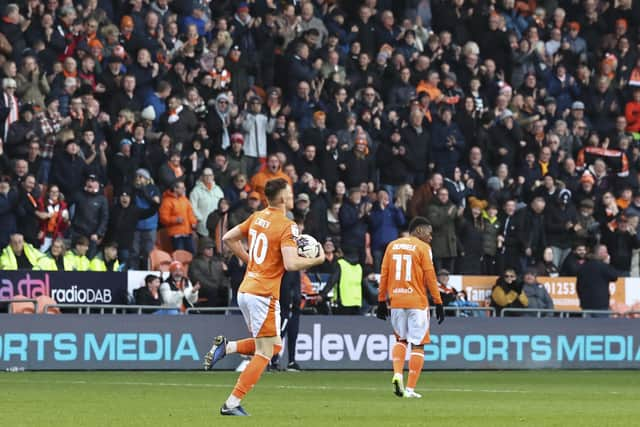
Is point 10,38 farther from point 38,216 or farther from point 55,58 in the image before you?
point 38,216

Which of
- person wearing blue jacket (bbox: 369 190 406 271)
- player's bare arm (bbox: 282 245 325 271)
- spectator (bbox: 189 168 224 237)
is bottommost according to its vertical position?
player's bare arm (bbox: 282 245 325 271)

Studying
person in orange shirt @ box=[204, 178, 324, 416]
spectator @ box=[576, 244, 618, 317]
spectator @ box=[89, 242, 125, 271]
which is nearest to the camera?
person in orange shirt @ box=[204, 178, 324, 416]

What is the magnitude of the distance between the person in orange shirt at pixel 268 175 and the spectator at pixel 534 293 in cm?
459

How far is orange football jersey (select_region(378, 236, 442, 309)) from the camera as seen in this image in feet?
57.0

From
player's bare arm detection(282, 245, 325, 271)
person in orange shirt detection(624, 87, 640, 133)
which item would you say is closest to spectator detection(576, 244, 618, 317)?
person in orange shirt detection(624, 87, 640, 133)

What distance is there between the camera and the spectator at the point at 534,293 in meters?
26.7

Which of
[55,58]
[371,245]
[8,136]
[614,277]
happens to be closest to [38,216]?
[8,136]

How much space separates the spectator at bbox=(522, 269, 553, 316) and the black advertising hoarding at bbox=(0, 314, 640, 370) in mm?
926

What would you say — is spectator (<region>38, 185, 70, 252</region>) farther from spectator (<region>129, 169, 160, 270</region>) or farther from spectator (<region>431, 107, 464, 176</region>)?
spectator (<region>431, 107, 464, 176</region>)

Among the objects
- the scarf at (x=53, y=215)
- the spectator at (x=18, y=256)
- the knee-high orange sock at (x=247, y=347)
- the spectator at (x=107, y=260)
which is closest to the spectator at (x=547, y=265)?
the spectator at (x=107, y=260)

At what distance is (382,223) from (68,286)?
245 inches

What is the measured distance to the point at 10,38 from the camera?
25328 mm

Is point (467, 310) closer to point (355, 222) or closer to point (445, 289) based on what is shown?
point (445, 289)

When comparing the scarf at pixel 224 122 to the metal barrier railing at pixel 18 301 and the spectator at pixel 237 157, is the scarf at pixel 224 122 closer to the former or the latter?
the spectator at pixel 237 157
